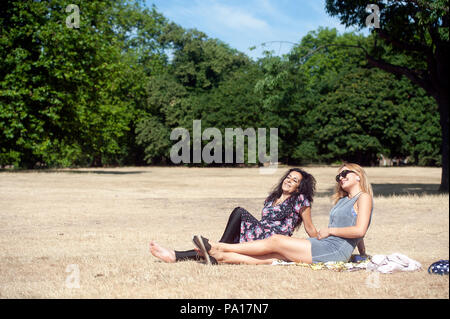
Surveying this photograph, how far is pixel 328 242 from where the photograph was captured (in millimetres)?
6660

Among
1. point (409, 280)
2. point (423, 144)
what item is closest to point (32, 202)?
point (409, 280)

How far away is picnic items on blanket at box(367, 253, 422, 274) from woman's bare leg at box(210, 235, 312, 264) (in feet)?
2.61

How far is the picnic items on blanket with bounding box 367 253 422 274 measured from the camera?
630 cm

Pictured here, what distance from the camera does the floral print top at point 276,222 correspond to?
23.4ft

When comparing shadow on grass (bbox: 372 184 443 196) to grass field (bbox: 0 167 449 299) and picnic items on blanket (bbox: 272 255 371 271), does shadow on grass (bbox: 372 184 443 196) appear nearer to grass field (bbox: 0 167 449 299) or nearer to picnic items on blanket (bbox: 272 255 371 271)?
grass field (bbox: 0 167 449 299)

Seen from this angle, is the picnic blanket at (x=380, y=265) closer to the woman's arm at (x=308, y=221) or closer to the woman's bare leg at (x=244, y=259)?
the woman's bare leg at (x=244, y=259)

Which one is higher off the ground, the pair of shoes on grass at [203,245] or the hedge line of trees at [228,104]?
the hedge line of trees at [228,104]

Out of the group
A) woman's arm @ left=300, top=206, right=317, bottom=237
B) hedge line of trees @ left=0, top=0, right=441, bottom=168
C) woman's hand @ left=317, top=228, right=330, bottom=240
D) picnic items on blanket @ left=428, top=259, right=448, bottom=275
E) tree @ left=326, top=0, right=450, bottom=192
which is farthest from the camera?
hedge line of trees @ left=0, top=0, right=441, bottom=168

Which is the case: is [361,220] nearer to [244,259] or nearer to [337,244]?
[337,244]

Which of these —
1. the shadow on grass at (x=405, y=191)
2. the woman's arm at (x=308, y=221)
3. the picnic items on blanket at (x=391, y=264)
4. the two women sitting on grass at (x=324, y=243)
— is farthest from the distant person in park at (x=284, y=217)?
the shadow on grass at (x=405, y=191)

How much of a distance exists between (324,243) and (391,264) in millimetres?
844

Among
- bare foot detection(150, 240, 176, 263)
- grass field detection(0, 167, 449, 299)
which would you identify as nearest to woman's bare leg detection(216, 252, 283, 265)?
grass field detection(0, 167, 449, 299)

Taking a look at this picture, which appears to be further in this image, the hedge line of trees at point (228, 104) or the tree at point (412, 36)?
the hedge line of trees at point (228, 104)
